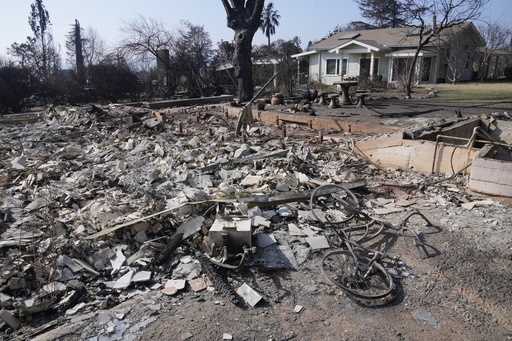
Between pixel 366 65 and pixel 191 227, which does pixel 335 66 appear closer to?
pixel 366 65

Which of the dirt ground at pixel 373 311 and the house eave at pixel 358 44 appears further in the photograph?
the house eave at pixel 358 44

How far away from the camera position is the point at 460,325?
2730 mm

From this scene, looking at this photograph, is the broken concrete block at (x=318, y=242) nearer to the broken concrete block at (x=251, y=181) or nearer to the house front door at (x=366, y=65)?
the broken concrete block at (x=251, y=181)

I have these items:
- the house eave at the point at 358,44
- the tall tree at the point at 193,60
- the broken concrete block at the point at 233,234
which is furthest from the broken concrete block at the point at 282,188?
the house eave at the point at 358,44

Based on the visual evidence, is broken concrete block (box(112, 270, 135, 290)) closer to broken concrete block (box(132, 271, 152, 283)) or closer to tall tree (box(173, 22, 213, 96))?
broken concrete block (box(132, 271, 152, 283))

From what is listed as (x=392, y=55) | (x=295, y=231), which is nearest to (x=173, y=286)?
(x=295, y=231)

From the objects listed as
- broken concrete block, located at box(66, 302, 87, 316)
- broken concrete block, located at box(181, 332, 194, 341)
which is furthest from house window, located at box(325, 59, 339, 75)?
broken concrete block, located at box(181, 332, 194, 341)

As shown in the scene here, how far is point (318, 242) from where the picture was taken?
3779 mm

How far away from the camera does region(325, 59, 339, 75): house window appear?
27.2 m

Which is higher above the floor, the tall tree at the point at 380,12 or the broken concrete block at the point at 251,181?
the tall tree at the point at 380,12

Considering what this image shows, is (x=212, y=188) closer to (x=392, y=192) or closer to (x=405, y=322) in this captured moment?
(x=392, y=192)

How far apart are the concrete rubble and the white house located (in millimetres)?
19259

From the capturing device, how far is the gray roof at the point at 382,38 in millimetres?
25031

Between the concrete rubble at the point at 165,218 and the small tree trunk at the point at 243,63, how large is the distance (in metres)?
8.53
